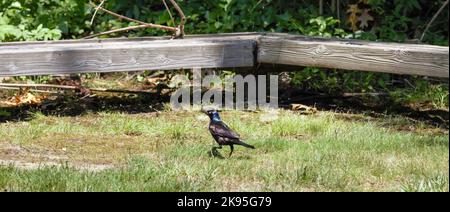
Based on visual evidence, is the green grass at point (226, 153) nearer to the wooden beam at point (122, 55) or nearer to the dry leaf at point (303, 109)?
the dry leaf at point (303, 109)

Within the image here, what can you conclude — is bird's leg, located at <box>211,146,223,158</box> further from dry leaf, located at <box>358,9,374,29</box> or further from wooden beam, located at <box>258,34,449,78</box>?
dry leaf, located at <box>358,9,374,29</box>

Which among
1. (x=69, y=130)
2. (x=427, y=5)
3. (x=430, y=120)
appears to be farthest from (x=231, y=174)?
(x=427, y=5)

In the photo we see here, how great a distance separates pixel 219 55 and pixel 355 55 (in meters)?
1.24

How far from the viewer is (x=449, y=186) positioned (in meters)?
4.64

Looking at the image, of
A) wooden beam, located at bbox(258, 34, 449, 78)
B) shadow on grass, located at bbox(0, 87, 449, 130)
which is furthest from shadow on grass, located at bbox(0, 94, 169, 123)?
wooden beam, located at bbox(258, 34, 449, 78)

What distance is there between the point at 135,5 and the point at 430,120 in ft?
12.6

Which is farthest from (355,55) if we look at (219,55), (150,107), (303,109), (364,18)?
(150,107)

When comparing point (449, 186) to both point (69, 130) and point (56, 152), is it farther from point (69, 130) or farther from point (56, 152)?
point (69, 130)

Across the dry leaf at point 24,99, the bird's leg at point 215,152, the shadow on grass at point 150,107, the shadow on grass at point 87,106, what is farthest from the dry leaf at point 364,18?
the bird's leg at point 215,152

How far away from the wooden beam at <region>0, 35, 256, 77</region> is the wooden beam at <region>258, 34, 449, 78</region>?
0.83 feet

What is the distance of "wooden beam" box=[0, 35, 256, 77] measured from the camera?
23.0 ft

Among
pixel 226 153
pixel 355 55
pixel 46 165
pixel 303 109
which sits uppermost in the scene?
pixel 355 55

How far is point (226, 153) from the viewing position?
227 inches

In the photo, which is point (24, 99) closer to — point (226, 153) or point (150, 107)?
point (150, 107)
